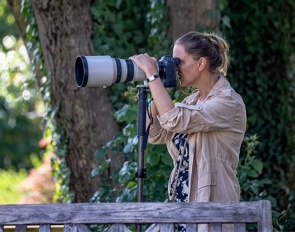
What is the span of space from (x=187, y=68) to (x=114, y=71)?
325mm

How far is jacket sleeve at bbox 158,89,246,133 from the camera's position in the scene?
3893 millimetres

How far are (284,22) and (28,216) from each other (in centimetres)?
471

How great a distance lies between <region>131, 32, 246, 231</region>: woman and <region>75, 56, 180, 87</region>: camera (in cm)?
5

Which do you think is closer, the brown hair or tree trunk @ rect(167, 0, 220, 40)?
the brown hair

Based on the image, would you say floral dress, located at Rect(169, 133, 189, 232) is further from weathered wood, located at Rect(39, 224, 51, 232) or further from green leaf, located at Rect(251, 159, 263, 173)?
green leaf, located at Rect(251, 159, 263, 173)

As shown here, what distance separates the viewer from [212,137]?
13.0ft

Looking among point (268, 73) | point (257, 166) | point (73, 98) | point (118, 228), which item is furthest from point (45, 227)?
point (268, 73)

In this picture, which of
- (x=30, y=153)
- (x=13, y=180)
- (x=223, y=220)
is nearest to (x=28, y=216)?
(x=223, y=220)

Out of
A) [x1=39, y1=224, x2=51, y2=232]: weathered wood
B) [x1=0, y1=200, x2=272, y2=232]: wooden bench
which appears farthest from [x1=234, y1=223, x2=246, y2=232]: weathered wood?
[x1=39, y1=224, x2=51, y2=232]: weathered wood

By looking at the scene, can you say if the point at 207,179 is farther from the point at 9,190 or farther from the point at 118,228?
the point at 9,190

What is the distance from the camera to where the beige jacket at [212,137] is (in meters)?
3.90

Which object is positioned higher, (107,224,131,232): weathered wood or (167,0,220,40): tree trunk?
(167,0,220,40): tree trunk

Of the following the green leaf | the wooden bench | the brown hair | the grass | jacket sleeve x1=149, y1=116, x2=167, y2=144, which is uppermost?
the brown hair

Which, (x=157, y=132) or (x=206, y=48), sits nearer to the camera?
(x=206, y=48)
